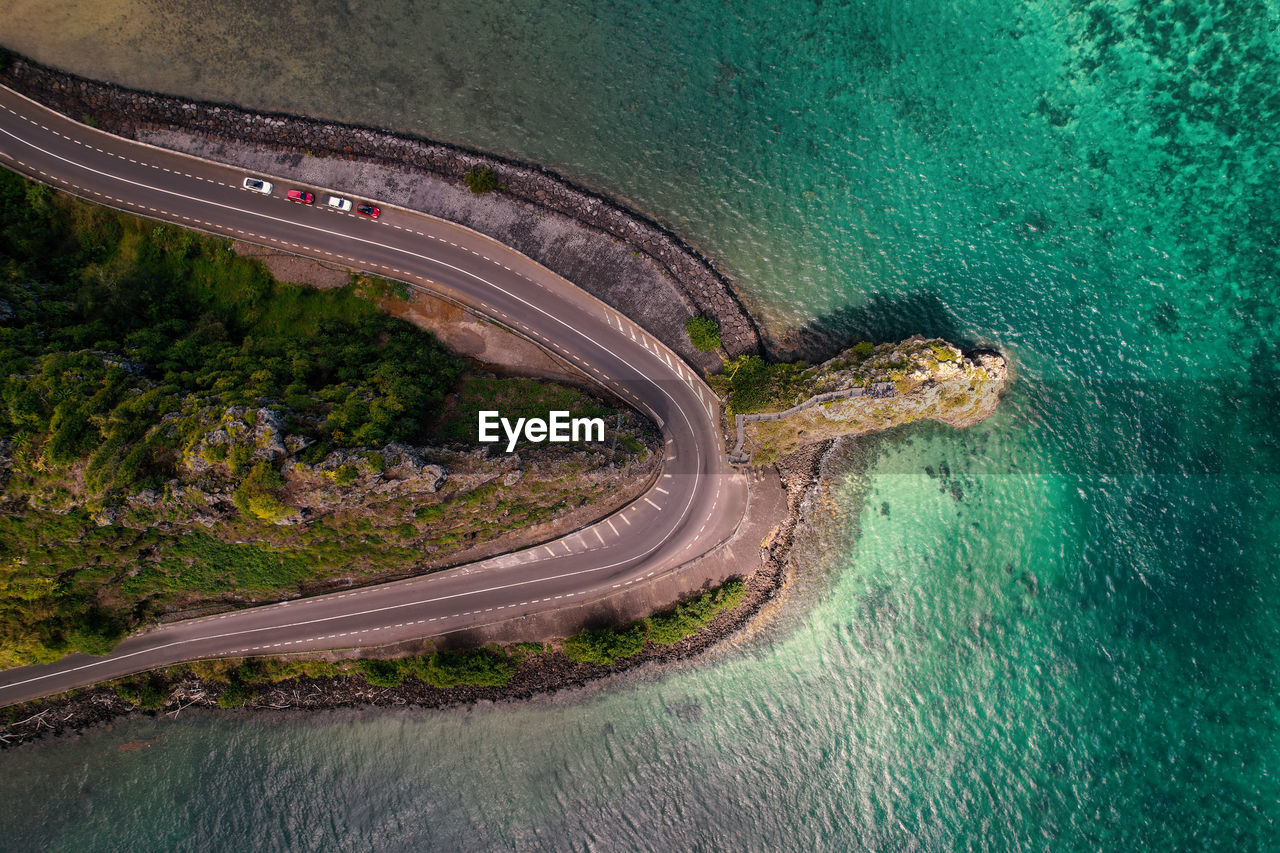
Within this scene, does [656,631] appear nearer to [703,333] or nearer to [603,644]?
[603,644]

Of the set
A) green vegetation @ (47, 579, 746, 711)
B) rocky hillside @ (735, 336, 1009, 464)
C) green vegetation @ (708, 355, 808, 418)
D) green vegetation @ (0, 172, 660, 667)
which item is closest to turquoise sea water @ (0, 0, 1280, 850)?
rocky hillside @ (735, 336, 1009, 464)

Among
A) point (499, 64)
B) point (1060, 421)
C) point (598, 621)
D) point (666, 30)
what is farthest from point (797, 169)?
point (598, 621)

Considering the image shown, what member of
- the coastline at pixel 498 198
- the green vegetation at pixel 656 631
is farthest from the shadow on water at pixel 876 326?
the green vegetation at pixel 656 631

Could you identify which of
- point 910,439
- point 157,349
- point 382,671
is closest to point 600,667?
point 382,671

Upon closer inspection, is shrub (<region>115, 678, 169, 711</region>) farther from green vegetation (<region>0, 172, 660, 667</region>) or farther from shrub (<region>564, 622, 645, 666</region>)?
Result: shrub (<region>564, 622, 645, 666</region>)

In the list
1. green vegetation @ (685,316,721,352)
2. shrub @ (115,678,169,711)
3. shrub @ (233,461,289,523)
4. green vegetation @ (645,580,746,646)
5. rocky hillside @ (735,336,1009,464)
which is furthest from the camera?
green vegetation @ (645,580,746,646)

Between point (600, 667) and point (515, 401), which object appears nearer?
point (515, 401)

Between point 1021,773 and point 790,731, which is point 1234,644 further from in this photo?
point 790,731
